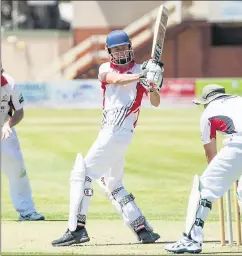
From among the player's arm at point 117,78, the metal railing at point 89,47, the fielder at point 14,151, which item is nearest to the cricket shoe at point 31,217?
the fielder at point 14,151

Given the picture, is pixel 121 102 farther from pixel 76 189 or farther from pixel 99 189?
pixel 99 189

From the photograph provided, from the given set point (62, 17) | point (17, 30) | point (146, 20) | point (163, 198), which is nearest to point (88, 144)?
point (163, 198)

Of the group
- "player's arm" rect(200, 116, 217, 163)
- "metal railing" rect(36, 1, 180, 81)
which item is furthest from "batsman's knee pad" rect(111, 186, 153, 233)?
"metal railing" rect(36, 1, 180, 81)

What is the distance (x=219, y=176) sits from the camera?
7.85m

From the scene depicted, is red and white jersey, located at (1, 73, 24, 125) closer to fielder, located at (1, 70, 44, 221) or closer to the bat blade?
fielder, located at (1, 70, 44, 221)

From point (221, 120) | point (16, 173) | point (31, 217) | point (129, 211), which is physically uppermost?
point (221, 120)

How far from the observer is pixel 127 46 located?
8.68 m

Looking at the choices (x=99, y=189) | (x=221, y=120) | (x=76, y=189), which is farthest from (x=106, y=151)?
(x=99, y=189)

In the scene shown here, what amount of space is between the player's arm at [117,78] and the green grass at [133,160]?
2.62 m

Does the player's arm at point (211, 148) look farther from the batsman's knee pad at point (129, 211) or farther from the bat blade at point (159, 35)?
the batsman's knee pad at point (129, 211)

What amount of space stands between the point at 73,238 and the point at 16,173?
2053mm

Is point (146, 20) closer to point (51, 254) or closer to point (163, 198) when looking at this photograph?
point (163, 198)

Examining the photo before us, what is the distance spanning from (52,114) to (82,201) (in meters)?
22.1

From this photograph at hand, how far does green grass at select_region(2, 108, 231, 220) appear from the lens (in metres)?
12.3
